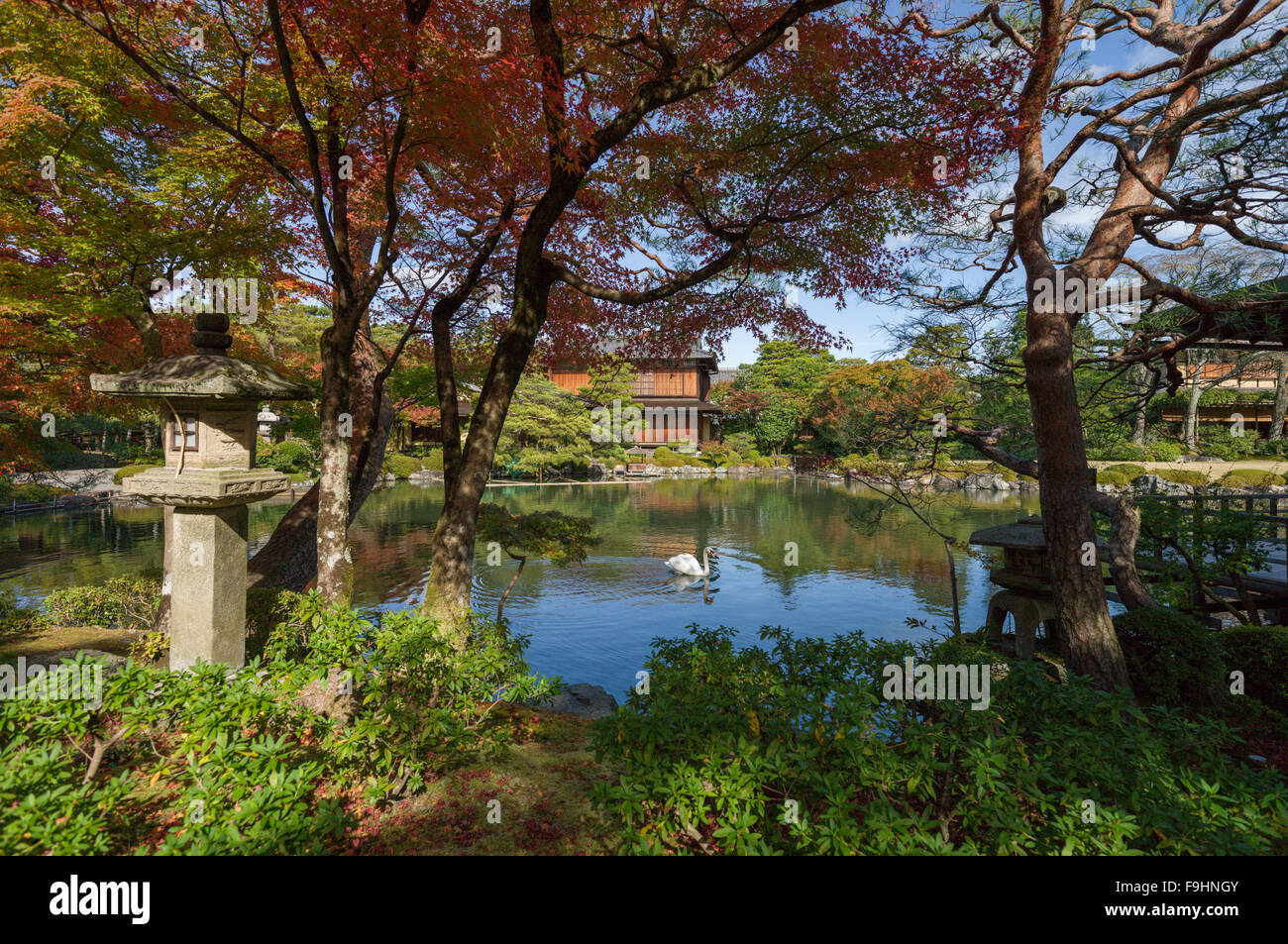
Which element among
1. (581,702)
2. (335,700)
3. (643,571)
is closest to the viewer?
(335,700)

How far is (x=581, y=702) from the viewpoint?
6.23 m

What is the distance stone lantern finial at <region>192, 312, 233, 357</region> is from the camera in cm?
429

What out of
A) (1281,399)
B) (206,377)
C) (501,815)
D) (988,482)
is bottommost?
(501,815)

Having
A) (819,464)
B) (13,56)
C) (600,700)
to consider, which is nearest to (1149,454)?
(819,464)

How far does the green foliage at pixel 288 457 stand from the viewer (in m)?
23.5

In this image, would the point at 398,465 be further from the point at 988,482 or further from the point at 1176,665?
the point at 988,482

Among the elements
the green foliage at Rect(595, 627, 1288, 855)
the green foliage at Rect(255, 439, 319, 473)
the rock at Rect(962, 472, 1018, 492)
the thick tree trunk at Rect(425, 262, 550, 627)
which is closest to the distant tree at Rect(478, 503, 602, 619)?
the thick tree trunk at Rect(425, 262, 550, 627)

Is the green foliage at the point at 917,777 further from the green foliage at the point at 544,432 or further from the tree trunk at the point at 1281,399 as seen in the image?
the tree trunk at the point at 1281,399

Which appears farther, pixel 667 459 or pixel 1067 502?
pixel 667 459

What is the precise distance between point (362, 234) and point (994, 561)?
12.0 metres

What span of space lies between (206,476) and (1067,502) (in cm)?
701

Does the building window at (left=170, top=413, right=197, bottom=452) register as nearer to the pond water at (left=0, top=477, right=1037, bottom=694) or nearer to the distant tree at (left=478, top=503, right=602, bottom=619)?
the distant tree at (left=478, top=503, right=602, bottom=619)

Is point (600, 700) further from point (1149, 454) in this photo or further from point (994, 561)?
point (1149, 454)

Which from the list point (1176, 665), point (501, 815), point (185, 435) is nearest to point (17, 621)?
point (185, 435)
